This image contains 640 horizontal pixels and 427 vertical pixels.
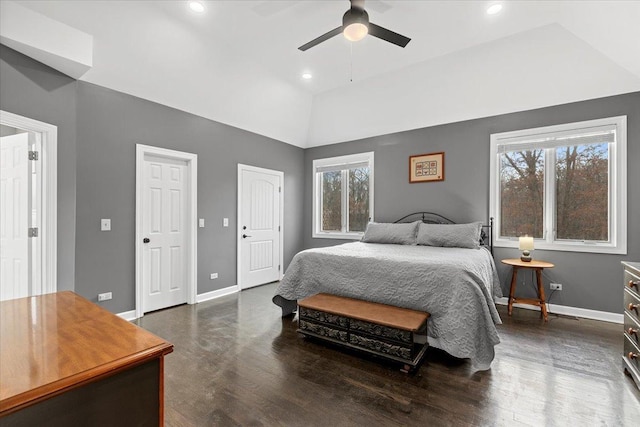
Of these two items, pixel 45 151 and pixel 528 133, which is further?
pixel 528 133

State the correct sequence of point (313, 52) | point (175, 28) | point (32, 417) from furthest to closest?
1. point (313, 52)
2. point (175, 28)
3. point (32, 417)

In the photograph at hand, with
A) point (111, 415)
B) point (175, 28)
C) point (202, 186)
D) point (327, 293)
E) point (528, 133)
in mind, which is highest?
point (175, 28)

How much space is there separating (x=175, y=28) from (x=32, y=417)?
11.4 feet

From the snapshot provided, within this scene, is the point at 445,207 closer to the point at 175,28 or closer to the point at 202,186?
the point at 202,186

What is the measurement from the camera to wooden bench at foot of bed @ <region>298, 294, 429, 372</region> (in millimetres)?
2314

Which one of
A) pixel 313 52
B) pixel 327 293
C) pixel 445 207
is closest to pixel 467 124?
pixel 445 207

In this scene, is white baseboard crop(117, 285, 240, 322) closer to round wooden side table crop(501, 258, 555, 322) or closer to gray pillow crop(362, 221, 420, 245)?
gray pillow crop(362, 221, 420, 245)

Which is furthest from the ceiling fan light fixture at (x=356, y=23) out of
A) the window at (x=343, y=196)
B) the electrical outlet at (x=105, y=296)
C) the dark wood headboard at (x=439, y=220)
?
the electrical outlet at (x=105, y=296)

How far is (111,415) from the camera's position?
31.2 inches

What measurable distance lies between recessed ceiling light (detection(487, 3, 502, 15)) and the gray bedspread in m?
2.42

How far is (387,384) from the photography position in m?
2.14

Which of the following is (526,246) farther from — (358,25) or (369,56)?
(358,25)

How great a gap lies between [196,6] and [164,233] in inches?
103

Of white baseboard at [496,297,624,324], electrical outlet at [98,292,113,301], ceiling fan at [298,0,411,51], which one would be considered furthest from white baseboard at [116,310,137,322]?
white baseboard at [496,297,624,324]
